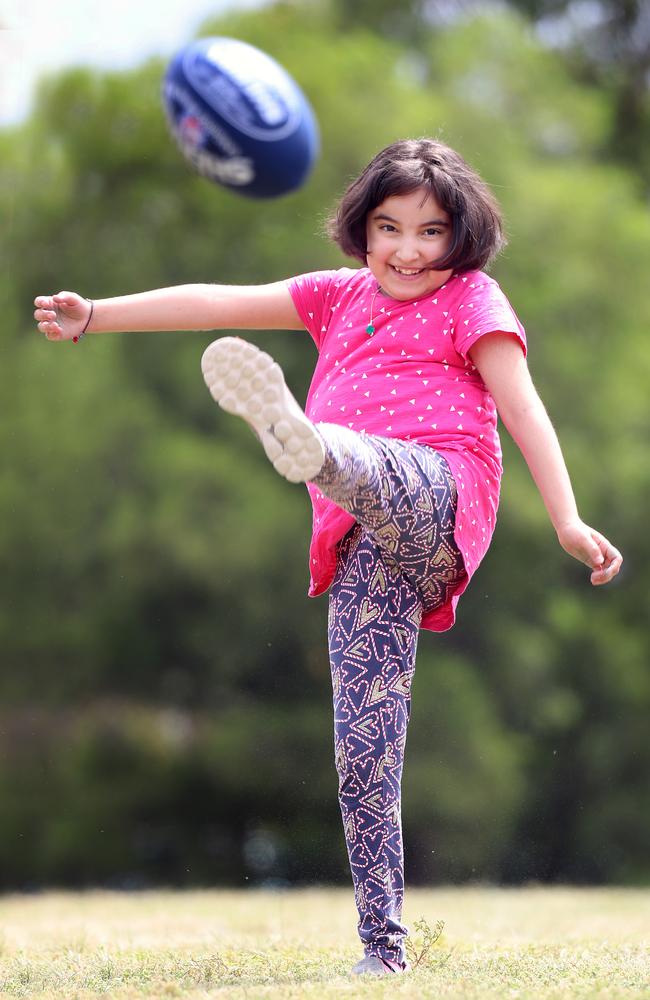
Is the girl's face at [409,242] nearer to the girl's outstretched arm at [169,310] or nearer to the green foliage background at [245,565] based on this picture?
the girl's outstretched arm at [169,310]

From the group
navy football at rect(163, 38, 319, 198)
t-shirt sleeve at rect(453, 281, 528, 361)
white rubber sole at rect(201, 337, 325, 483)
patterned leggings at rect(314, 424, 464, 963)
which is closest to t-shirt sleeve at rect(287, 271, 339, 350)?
t-shirt sleeve at rect(453, 281, 528, 361)

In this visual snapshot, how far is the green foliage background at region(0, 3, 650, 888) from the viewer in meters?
9.64

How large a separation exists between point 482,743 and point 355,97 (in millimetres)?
4518

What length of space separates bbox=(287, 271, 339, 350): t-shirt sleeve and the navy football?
3.17m

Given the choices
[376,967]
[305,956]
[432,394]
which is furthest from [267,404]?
[305,956]

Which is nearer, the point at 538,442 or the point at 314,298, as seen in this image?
the point at 538,442

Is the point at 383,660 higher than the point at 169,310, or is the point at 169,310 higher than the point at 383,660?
the point at 169,310

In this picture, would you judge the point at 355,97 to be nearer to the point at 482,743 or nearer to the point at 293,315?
the point at 482,743

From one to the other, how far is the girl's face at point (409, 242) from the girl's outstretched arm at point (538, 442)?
0.16 meters

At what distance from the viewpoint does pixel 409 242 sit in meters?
2.42

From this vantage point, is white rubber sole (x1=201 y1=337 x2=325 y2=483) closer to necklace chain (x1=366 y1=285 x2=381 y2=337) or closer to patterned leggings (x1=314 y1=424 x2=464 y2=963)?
patterned leggings (x1=314 y1=424 x2=464 y2=963)

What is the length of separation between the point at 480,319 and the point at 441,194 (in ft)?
0.75

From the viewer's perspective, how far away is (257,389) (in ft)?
6.75

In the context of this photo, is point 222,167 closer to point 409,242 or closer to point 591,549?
point 409,242
